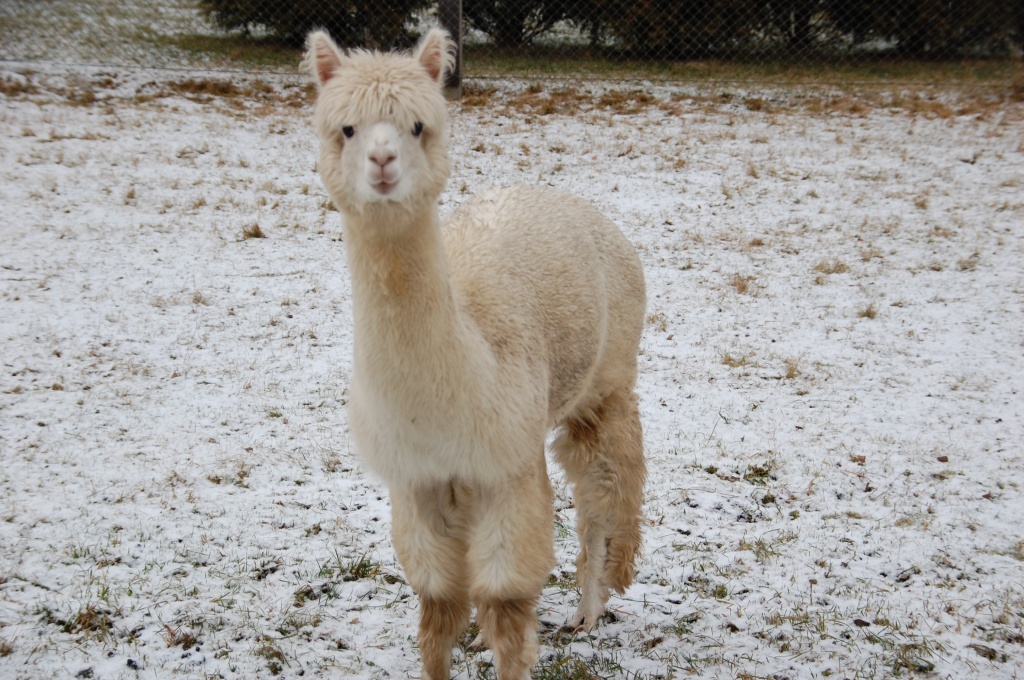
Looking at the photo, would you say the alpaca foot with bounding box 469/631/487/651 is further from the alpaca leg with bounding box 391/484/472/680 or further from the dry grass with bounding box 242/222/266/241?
the dry grass with bounding box 242/222/266/241

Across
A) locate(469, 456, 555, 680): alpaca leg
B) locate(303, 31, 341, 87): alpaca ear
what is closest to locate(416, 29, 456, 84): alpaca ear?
locate(303, 31, 341, 87): alpaca ear

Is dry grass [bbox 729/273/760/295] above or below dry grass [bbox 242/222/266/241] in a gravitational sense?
below

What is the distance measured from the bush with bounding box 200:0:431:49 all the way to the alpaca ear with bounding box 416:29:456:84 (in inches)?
341

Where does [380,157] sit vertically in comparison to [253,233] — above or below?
above

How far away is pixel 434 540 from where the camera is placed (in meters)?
2.88

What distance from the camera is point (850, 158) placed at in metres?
9.00

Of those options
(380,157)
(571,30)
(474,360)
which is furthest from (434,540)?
(571,30)

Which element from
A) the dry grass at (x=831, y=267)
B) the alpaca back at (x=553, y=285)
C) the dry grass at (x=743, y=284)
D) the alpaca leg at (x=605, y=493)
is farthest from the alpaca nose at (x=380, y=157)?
the dry grass at (x=831, y=267)

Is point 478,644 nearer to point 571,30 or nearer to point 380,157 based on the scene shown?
point 380,157

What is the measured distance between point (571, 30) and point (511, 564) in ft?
36.3

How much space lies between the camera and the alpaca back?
296 cm

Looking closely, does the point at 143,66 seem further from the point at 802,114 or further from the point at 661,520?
the point at 661,520

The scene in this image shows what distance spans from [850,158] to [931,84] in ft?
12.8

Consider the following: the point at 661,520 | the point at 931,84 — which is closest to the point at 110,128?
the point at 661,520
